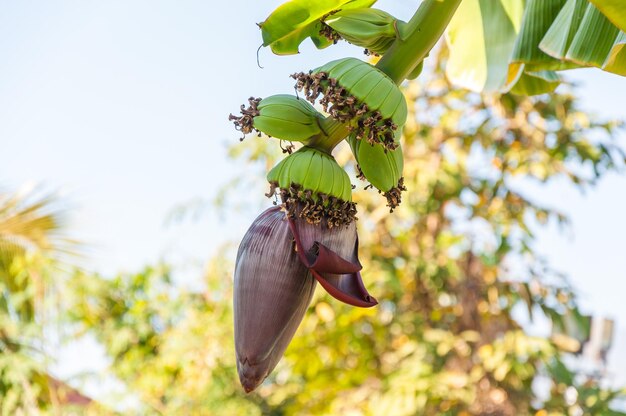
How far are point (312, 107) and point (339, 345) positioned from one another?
7.18 ft

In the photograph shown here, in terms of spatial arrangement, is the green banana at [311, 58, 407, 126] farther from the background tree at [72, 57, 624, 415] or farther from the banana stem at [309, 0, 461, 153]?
the background tree at [72, 57, 624, 415]

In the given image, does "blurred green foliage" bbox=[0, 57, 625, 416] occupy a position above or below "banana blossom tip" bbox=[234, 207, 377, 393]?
below

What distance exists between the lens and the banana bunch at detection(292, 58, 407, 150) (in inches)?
18.4

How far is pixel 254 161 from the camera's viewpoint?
2.75 meters

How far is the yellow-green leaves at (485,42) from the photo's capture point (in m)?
0.82

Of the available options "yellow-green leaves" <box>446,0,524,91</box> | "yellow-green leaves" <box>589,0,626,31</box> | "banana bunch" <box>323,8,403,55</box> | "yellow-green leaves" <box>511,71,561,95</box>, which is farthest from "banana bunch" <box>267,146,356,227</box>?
"yellow-green leaves" <box>511,71,561,95</box>

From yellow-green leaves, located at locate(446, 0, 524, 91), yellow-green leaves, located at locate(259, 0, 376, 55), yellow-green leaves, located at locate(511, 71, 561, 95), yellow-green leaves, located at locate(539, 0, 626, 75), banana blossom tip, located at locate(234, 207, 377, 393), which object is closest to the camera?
banana blossom tip, located at locate(234, 207, 377, 393)

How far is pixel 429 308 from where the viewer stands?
2.75 metres

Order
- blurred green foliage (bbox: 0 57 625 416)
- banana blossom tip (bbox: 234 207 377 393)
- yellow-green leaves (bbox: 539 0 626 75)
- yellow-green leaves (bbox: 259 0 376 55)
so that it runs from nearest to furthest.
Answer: banana blossom tip (bbox: 234 207 377 393), yellow-green leaves (bbox: 259 0 376 55), yellow-green leaves (bbox: 539 0 626 75), blurred green foliage (bbox: 0 57 625 416)

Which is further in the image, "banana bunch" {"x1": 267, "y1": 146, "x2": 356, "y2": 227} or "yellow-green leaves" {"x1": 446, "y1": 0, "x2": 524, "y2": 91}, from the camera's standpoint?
"yellow-green leaves" {"x1": 446, "y1": 0, "x2": 524, "y2": 91}

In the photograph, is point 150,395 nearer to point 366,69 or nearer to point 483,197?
point 483,197

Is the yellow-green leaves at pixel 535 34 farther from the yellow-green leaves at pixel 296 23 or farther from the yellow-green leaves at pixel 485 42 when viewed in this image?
the yellow-green leaves at pixel 296 23

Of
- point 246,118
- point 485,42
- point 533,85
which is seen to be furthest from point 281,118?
point 533,85

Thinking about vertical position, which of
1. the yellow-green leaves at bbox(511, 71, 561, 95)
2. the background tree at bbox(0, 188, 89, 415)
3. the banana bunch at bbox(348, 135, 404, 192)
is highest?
the banana bunch at bbox(348, 135, 404, 192)
